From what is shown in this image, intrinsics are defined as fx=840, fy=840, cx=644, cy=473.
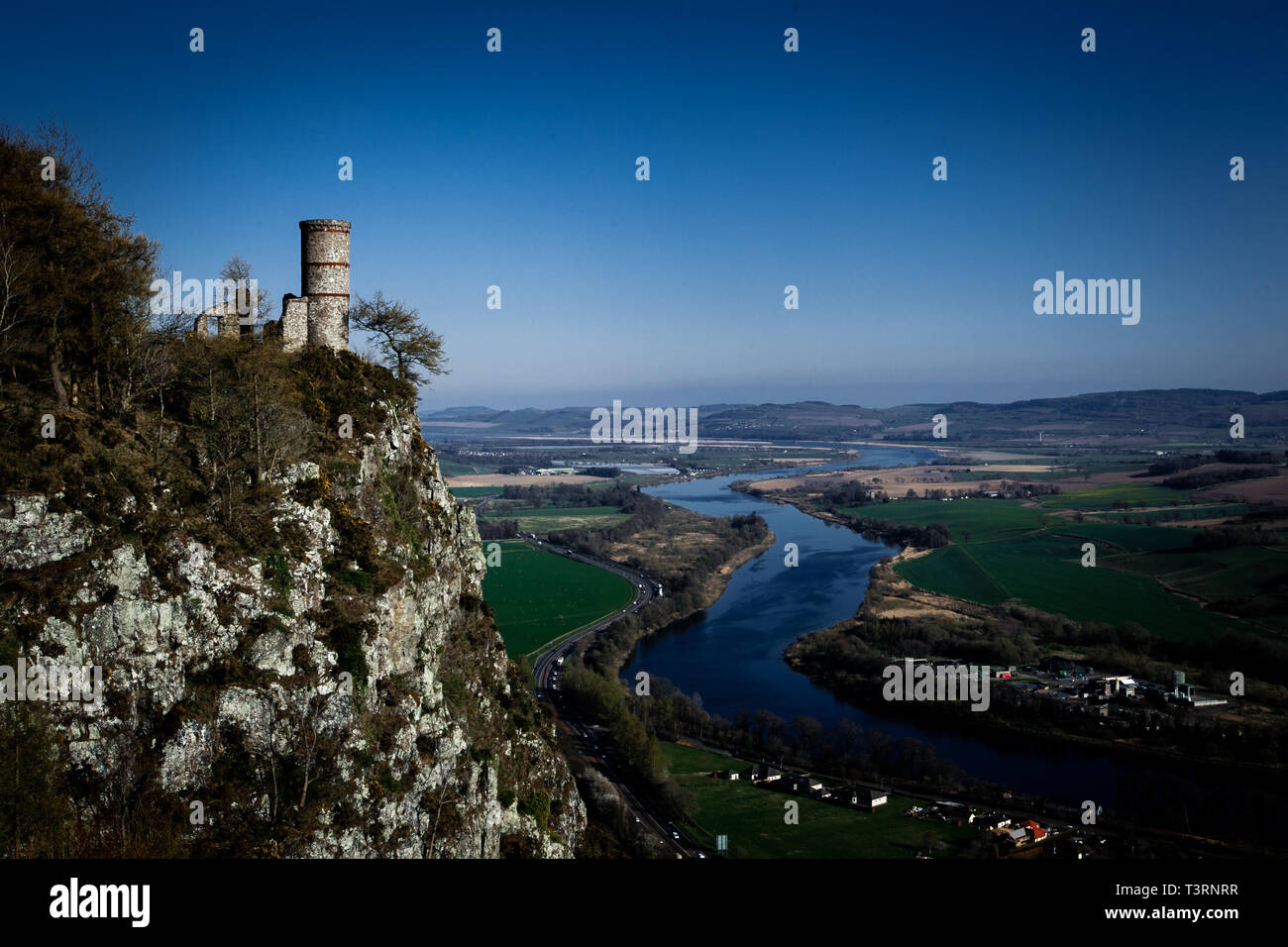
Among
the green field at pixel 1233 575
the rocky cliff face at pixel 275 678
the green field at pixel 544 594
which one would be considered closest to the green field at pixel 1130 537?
the green field at pixel 1233 575

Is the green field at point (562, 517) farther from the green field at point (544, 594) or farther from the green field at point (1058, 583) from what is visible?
the green field at point (1058, 583)

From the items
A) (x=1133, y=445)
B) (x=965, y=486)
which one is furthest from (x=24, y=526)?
(x=1133, y=445)

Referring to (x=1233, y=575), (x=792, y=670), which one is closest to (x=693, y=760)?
(x=792, y=670)

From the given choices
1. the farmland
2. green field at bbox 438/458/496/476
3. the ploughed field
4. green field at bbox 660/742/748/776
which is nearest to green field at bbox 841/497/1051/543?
the ploughed field

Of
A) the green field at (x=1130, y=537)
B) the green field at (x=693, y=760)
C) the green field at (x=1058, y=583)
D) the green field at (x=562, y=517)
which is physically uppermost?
the green field at (x=562, y=517)

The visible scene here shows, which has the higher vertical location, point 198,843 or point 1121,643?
point 198,843
